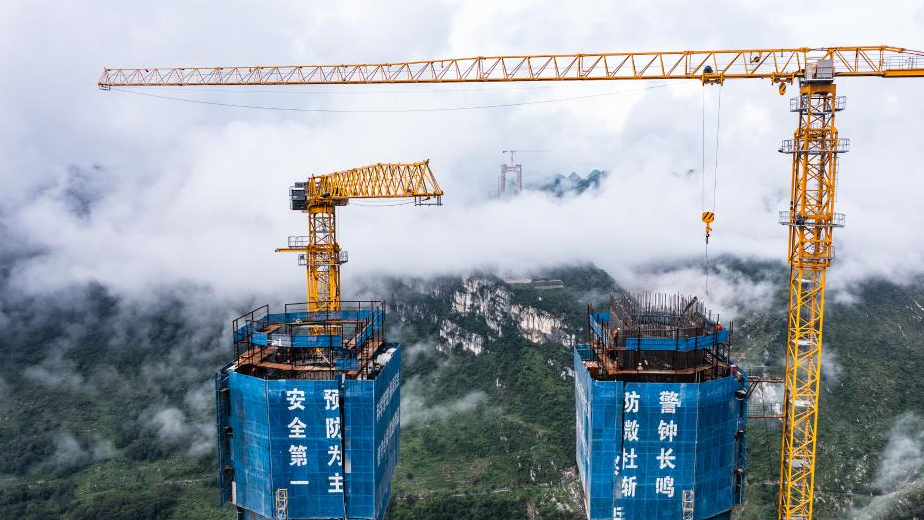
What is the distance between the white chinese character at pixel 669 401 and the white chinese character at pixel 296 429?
2611 cm

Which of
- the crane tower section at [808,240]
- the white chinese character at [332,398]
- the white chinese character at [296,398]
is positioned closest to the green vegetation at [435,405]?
the crane tower section at [808,240]

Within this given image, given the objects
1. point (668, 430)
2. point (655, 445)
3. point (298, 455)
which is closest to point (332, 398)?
point (298, 455)

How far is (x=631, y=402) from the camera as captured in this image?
4866cm

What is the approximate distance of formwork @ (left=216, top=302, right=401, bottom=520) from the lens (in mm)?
48750

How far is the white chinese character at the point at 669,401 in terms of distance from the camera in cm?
4822

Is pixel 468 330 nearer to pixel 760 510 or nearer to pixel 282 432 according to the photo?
pixel 760 510

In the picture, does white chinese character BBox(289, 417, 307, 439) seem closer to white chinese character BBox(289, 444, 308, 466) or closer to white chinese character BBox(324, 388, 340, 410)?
white chinese character BBox(289, 444, 308, 466)

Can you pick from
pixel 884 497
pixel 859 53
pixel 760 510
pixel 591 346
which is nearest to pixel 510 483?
pixel 760 510

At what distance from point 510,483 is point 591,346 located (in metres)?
67.1

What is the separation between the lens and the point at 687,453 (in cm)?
4875

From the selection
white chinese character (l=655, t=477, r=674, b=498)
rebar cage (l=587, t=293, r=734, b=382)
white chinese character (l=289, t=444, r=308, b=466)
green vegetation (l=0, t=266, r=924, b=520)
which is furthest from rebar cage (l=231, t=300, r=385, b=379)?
green vegetation (l=0, t=266, r=924, b=520)

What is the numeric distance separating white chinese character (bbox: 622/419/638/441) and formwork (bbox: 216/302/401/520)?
1837cm

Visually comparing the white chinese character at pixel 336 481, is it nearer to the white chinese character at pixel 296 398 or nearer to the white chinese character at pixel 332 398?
the white chinese character at pixel 332 398

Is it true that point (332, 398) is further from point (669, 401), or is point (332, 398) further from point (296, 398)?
point (669, 401)
